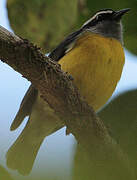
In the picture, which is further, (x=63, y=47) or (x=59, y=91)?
(x=63, y=47)

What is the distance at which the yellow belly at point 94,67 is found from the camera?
11.5 feet

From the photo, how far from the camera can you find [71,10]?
3.03m

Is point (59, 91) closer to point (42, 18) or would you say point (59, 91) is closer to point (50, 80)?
point (50, 80)

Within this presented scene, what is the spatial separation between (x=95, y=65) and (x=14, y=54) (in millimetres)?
1725

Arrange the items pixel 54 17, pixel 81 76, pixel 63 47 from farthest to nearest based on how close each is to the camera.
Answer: pixel 63 47 < pixel 81 76 < pixel 54 17

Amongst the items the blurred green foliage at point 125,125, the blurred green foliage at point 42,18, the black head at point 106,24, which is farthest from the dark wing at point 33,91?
the blurred green foliage at point 125,125

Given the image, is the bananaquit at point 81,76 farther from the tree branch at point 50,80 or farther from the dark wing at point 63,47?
the tree branch at point 50,80

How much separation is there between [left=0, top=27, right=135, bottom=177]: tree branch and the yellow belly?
1.12 m

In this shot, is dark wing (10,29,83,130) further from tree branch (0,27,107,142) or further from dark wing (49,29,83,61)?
tree branch (0,27,107,142)

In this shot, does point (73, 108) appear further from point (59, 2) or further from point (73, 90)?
point (59, 2)

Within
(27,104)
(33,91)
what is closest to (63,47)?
(33,91)

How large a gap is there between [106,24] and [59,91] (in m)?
2.80

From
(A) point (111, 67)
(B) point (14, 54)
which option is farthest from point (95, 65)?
(B) point (14, 54)

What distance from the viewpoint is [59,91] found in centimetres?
217
